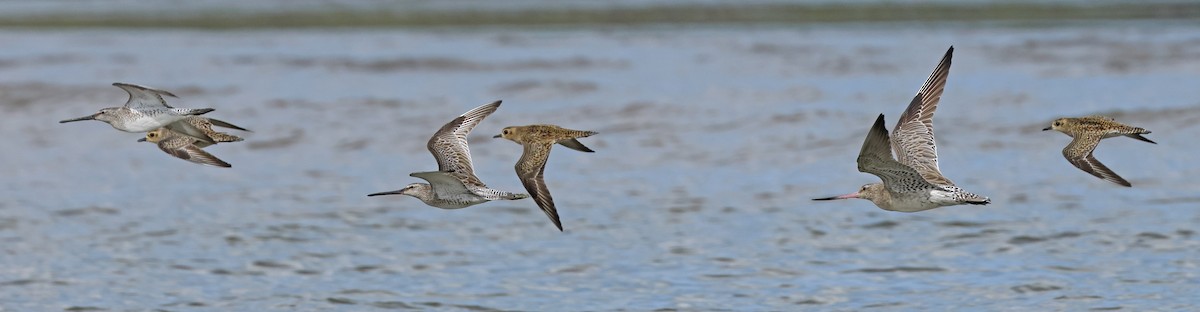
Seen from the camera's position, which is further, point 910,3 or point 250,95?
point 910,3

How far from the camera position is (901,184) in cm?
1236

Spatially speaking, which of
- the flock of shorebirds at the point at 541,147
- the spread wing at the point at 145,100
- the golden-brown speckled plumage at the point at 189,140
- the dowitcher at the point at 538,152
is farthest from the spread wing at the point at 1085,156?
the spread wing at the point at 145,100

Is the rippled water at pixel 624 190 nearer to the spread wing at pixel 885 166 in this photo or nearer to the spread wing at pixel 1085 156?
the spread wing at pixel 885 166

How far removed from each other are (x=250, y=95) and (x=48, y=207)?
14082 millimetres

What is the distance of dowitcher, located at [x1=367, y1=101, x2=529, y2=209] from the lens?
11.6 meters

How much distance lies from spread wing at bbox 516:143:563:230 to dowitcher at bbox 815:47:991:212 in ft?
6.34

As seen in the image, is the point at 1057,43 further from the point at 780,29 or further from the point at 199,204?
the point at 199,204

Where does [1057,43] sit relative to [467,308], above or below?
above

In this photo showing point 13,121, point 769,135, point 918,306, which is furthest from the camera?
point 13,121

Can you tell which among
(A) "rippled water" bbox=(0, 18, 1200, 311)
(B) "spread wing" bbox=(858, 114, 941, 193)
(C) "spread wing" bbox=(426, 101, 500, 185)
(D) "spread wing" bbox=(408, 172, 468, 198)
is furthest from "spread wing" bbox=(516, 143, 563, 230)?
(A) "rippled water" bbox=(0, 18, 1200, 311)

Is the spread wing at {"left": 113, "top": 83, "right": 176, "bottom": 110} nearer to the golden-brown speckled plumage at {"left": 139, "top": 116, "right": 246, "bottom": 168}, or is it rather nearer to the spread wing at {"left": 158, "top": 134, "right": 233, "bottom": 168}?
the golden-brown speckled plumage at {"left": 139, "top": 116, "right": 246, "bottom": 168}

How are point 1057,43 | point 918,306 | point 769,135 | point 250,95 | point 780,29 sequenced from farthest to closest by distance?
point 780,29
point 1057,43
point 250,95
point 769,135
point 918,306

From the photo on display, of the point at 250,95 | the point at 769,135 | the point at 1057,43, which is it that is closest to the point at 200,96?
the point at 250,95

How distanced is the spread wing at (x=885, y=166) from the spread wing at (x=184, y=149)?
4.16m
